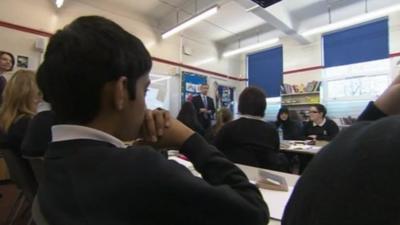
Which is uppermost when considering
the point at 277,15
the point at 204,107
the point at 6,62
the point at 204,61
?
the point at 277,15

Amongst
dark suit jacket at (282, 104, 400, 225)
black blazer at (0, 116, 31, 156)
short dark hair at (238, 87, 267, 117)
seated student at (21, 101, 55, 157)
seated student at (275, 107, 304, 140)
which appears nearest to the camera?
dark suit jacket at (282, 104, 400, 225)

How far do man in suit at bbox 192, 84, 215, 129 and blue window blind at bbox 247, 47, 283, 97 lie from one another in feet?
5.28

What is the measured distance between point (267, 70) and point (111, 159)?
769 cm

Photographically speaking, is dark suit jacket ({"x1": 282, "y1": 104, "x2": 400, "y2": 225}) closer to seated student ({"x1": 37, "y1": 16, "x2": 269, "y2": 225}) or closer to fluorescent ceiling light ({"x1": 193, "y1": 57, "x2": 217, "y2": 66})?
seated student ({"x1": 37, "y1": 16, "x2": 269, "y2": 225})

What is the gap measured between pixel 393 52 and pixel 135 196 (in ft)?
21.2

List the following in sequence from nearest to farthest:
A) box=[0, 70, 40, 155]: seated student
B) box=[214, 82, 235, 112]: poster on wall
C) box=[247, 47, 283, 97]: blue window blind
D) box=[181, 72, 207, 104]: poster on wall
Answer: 1. box=[0, 70, 40, 155]: seated student
2. box=[181, 72, 207, 104]: poster on wall
3. box=[247, 47, 283, 97]: blue window blind
4. box=[214, 82, 235, 112]: poster on wall

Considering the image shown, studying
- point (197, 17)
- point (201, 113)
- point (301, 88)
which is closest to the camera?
point (197, 17)

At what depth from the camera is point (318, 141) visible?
4402 mm

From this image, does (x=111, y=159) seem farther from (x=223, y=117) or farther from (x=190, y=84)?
(x=190, y=84)

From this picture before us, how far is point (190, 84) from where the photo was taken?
7.29 meters

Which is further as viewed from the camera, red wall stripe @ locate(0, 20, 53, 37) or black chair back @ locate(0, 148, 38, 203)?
red wall stripe @ locate(0, 20, 53, 37)

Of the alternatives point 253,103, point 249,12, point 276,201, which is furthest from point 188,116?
point 276,201

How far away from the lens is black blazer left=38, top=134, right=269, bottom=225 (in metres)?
0.50

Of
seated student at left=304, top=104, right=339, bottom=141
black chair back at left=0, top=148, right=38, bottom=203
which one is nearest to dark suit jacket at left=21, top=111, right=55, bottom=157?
black chair back at left=0, top=148, right=38, bottom=203
